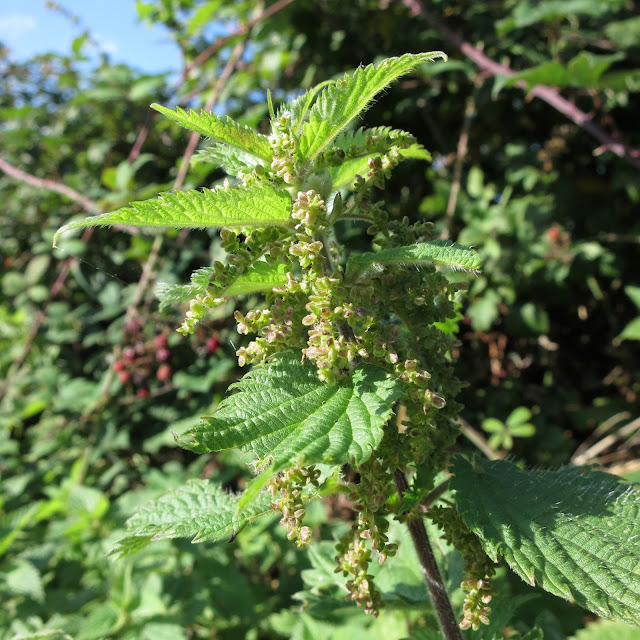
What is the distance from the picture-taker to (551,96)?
2.69 meters

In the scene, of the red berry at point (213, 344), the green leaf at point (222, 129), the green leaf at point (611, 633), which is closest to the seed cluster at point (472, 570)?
the green leaf at point (611, 633)

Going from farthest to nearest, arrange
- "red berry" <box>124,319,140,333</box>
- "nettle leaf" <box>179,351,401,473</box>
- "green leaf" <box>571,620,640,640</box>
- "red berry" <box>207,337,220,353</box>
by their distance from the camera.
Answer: "red berry" <box>124,319,140,333</box>, "red berry" <box>207,337,220,353</box>, "green leaf" <box>571,620,640,640</box>, "nettle leaf" <box>179,351,401,473</box>

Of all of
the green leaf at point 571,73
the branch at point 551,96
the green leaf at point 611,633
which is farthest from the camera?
the branch at point 551,96

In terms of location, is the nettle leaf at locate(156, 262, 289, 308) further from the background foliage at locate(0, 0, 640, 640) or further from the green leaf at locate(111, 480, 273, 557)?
the background foliage at locate(0, 0, 640, 640)

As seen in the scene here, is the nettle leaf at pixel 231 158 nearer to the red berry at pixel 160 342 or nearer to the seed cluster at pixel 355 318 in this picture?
the seed cluster at pixel 355 318

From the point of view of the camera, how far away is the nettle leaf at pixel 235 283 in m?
0.91

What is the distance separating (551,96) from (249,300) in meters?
1.69

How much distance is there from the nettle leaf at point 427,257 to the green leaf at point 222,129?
0.25 meters

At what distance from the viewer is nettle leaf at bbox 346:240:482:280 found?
82 cm

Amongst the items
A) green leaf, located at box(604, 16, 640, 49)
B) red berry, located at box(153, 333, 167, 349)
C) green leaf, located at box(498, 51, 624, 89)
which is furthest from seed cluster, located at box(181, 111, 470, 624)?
green leaf, located at box(604, 16, 640, 49)

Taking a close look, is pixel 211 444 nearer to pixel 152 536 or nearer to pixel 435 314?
pixel 152 536

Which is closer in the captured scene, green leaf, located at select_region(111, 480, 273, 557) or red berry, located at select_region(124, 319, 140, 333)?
green leaf, located at select_region(111, 480, 273, 557)

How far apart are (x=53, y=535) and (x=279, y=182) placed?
2383 millimetres

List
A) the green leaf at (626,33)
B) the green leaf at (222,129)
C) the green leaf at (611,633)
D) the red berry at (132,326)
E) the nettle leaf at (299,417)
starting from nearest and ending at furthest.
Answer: the nettle leaf at (299,417) → the green leaf at (222,129) → the green leaf at (611,633) → the green leaf at (626,33) → the red berry at (132,326)
